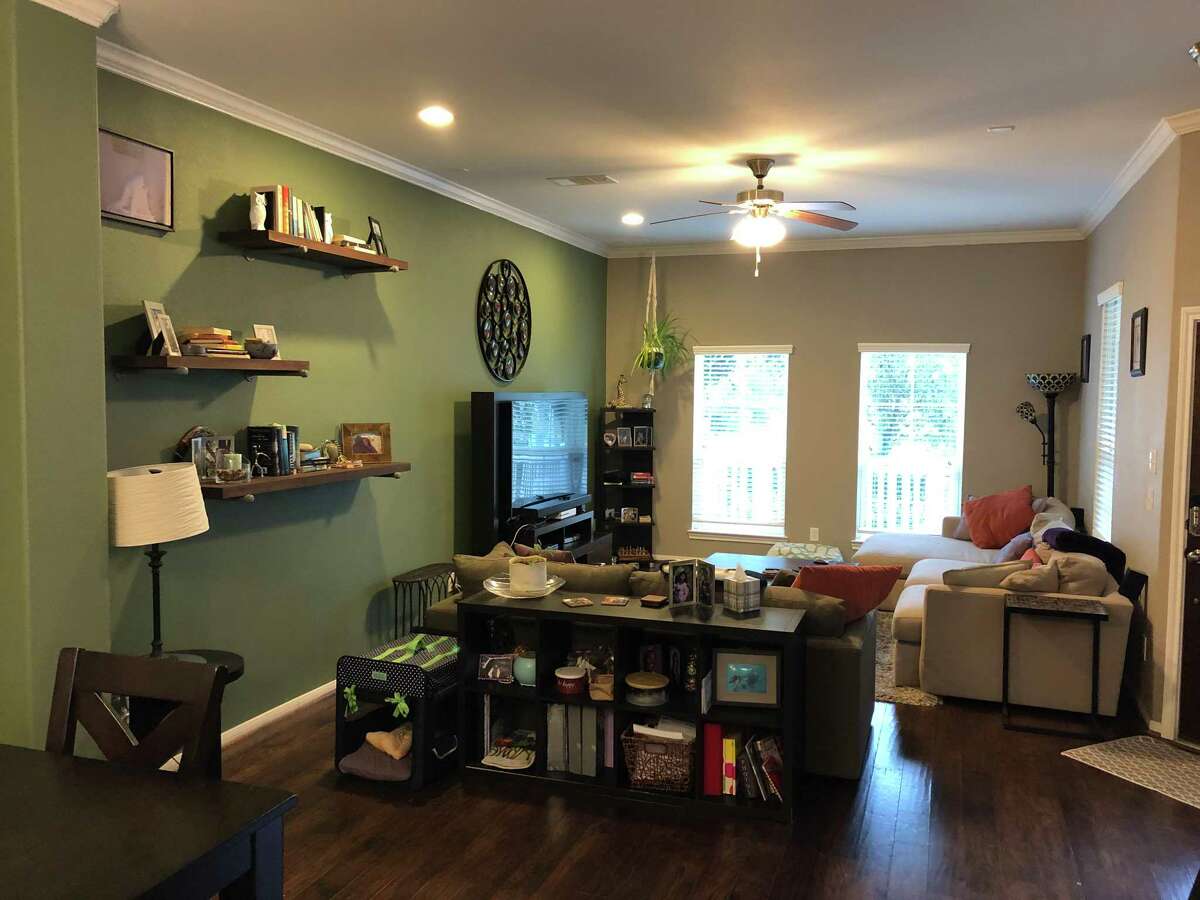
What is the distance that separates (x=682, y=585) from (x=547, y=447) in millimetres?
3000

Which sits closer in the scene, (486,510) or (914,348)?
(486,510)

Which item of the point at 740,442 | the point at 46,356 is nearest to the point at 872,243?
the point at 740,442

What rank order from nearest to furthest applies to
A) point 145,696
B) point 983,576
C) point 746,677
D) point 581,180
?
1. point 145,696
2. point 746,677
3. point 983,576
4. point 581,180

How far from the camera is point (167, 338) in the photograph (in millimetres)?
3447

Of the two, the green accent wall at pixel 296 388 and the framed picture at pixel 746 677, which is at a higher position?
the green accent wall at pixel 296 388

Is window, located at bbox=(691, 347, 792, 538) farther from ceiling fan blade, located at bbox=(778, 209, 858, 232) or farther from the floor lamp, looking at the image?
ceiling fan blade, located at bbox=(778, 209, 858, 232)

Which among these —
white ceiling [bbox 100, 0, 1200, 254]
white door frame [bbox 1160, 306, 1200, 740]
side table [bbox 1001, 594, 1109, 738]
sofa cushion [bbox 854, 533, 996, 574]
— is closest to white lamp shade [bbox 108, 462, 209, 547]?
white ceiling [bbox 100, 0, 1200, 254]

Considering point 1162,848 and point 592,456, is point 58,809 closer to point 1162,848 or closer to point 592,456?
point 1162,848

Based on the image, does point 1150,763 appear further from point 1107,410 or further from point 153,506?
point 153,506

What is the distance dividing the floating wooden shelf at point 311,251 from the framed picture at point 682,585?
2.14 meters

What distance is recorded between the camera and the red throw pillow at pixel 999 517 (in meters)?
6.79

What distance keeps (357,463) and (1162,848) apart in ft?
12.4

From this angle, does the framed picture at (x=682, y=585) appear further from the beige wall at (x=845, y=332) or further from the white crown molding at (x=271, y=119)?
the beige wall at (x=845, y=332)

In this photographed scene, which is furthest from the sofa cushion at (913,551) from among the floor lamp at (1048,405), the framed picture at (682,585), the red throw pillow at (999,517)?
the framed picture at (682,585)
